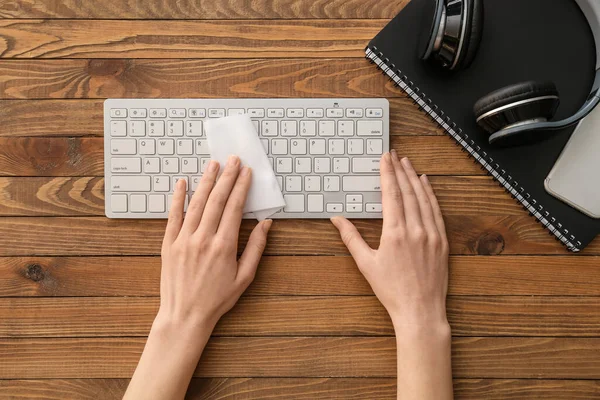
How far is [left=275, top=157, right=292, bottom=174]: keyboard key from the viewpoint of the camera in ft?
2.59

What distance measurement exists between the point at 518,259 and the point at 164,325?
2.16ft

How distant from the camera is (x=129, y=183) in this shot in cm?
79

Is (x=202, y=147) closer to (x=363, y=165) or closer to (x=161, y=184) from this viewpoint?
(x=161, y=184)

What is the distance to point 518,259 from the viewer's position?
0.80 meters

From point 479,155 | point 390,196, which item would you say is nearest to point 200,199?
point 390,196

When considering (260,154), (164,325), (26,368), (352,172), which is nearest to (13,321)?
(26,368)

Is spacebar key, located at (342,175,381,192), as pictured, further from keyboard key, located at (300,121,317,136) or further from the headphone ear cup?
the headphone ear cup

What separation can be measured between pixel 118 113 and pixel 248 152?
25cm

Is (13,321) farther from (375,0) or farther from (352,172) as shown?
(375,0)

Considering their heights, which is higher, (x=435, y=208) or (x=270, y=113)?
(x=270, y=113)

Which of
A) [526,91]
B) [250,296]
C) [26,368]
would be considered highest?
[526,91]

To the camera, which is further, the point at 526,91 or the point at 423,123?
the point at 423,123

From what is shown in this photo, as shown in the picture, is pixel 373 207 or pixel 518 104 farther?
pixel 373 207

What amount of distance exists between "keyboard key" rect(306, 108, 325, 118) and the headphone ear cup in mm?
270
